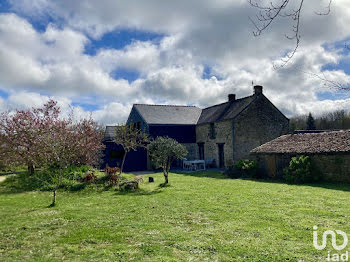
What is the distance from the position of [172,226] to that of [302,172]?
11.7 m

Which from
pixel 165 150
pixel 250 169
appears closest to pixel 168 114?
pixel 250 169

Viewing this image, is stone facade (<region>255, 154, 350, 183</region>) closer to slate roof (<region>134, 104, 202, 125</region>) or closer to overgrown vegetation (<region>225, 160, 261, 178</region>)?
overgrown vegetation (<region>225, 160, 261, 178</region>)

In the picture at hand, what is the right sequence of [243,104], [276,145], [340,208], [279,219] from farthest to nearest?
[243,104]
[276,145]
[340,208]
[279,219]

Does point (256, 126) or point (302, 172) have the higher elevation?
point (256, 126)

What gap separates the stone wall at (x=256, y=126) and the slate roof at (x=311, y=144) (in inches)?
174

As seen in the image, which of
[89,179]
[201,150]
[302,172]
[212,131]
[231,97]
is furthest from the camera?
[201,150]

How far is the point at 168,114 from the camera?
30.1 m

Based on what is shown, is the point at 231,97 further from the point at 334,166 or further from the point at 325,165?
the point at 334,166

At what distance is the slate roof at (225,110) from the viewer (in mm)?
25750

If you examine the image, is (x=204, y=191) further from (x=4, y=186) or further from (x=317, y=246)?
(x=4, y=186)

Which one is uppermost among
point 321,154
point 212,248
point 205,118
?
point 205,118

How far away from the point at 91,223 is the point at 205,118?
927 inches

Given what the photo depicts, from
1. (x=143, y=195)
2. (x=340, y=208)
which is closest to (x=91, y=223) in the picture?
(x=143, y=195)

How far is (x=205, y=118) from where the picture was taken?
98.3 feet
